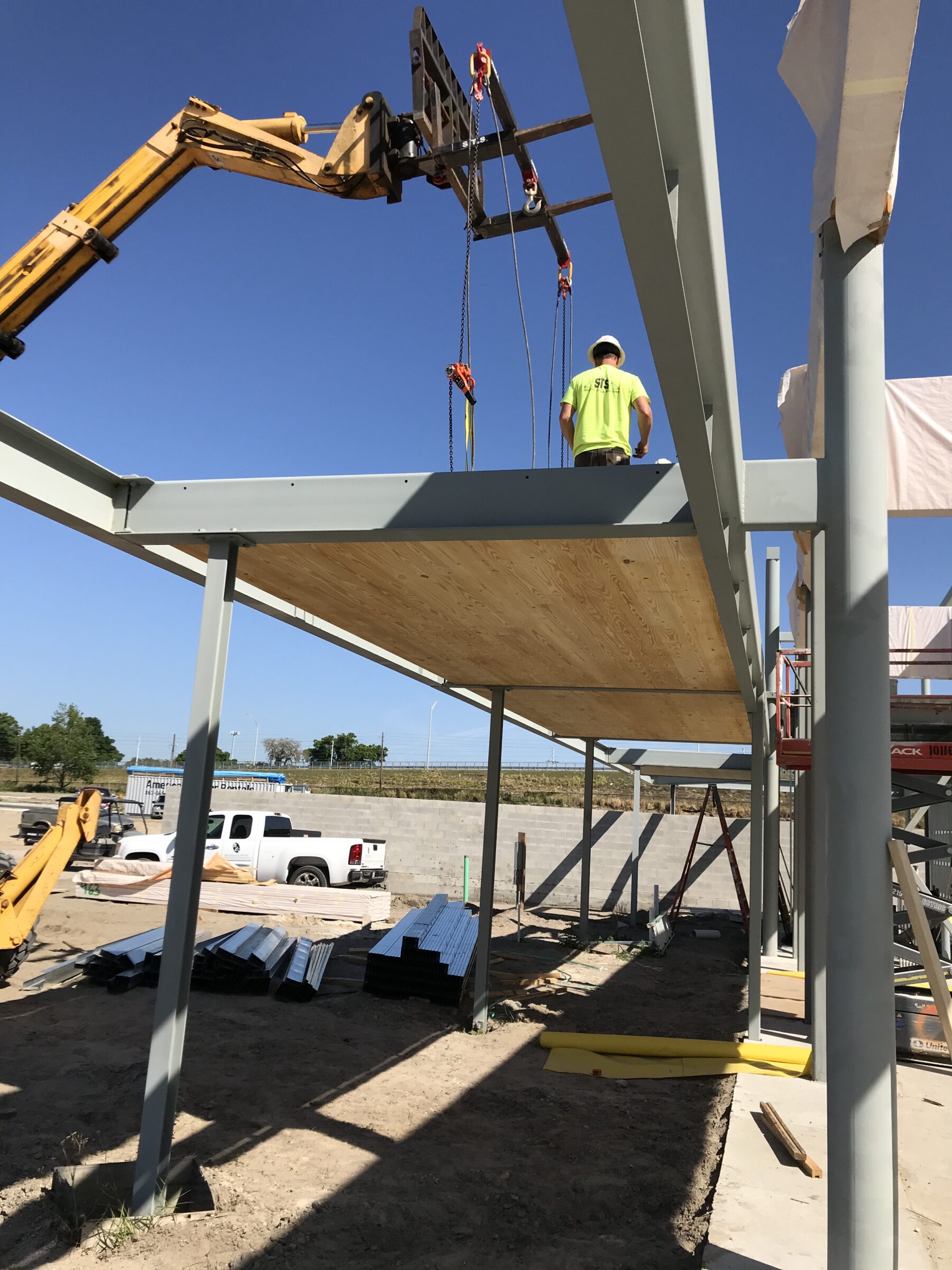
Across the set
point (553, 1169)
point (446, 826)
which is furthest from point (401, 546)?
point (446, 826)

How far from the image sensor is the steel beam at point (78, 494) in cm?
400

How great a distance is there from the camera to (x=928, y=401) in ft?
25.2

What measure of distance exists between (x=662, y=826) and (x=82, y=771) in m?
46.9

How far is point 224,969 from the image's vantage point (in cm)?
939

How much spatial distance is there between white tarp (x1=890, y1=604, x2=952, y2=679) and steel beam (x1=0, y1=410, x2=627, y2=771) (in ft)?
34.1

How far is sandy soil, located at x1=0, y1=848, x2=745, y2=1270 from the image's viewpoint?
4.17 metres

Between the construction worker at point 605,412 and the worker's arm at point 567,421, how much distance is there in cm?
1

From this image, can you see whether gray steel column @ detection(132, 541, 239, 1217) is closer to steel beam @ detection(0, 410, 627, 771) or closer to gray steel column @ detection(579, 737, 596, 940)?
steel beam @ detection(0, 410, 627, 771)

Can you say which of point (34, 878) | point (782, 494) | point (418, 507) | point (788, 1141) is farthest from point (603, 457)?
point (34, 878)

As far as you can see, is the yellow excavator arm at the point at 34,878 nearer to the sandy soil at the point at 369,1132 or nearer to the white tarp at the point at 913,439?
the sandy soil at the point at 369,1132

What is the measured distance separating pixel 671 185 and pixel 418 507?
2.68 meters

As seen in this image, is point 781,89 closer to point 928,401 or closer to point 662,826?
point 928,401

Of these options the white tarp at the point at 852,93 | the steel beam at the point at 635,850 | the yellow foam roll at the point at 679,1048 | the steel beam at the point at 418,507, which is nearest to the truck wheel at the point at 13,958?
the yellow foam roll at the point at 679,1048

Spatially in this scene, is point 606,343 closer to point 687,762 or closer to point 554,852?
point 687,762
